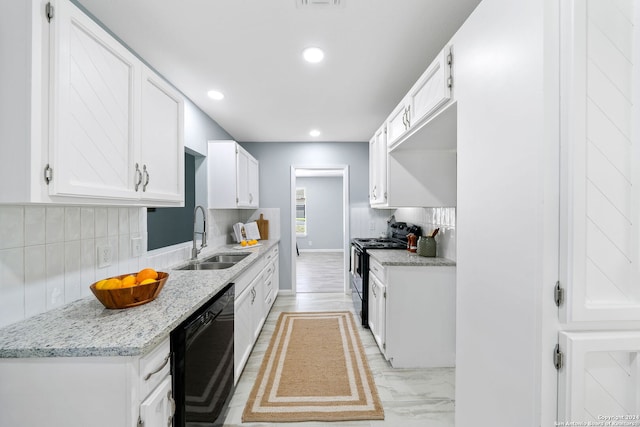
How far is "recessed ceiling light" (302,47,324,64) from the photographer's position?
1.90m

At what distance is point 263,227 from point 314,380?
263 centimetres

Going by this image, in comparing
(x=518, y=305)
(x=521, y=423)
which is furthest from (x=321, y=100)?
(x=521, y=423)

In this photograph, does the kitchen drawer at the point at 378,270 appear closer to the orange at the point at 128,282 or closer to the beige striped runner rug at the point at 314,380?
the beige striped runner rug at the point at 314,380

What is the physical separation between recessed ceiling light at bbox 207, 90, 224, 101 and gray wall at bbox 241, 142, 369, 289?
1796 mm

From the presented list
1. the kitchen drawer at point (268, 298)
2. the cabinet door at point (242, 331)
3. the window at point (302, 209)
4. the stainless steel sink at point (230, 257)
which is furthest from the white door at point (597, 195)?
the window at point (302, 209)

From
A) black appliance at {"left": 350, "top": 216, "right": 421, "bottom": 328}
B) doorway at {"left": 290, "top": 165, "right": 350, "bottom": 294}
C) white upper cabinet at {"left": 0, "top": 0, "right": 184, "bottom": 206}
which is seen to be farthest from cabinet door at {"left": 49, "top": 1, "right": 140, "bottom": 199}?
doorway at {"left": 290, "top": 165, "right": 350, "bottom": 294}

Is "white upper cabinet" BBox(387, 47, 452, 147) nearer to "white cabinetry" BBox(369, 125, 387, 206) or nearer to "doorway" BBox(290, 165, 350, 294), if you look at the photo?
"white cabinetry" BBox(369, 125, 387, 206)

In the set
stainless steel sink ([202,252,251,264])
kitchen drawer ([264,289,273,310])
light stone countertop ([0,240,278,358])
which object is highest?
light stone countertop ([0,240,278,358])

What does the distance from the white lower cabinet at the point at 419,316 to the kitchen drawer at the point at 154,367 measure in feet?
5.66

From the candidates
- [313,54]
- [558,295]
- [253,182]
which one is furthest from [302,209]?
[558,295]

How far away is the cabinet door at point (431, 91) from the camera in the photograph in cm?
136

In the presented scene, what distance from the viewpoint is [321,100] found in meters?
2.80

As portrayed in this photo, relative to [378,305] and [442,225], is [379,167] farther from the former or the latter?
[378,305]

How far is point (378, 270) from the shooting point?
268 centimetres
